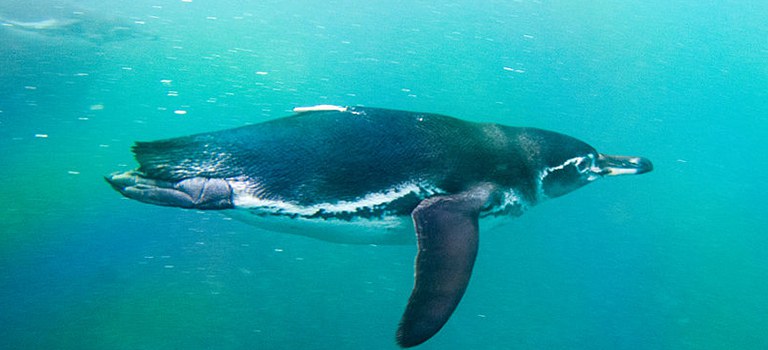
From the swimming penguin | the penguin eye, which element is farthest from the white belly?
the penguin eye

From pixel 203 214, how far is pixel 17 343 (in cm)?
170

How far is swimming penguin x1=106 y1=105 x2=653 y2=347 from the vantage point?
7.20ft

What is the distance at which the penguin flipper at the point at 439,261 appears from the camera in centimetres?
201

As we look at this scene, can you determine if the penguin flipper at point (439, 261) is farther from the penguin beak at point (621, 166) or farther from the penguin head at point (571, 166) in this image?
the penguin beak at point (621, 166)

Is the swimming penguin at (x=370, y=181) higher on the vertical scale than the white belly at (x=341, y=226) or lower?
higher

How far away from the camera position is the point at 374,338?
3797mm

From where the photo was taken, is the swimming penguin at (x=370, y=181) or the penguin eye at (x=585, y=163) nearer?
the swimming penguin at (x=370, y=181)

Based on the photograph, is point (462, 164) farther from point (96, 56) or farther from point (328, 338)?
point (96, 56)

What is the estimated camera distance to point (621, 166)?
3.02 m

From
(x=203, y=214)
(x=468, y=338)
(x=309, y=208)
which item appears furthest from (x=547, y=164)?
(x=203, y=214)

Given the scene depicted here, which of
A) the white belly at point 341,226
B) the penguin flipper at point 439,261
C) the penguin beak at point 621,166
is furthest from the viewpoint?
the penguin beak at point 621,166

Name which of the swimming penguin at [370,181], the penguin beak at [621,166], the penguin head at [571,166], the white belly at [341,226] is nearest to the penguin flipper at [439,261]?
the swimming penguin at [370,181]

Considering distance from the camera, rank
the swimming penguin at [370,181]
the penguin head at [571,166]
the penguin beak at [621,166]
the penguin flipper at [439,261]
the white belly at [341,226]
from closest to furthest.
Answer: the penguin flipper at [439,261] → the swimming penguin at [370,181] → the white belly at [341,226] → the penguin head at [571,166] → the penguin beak at [621,166]

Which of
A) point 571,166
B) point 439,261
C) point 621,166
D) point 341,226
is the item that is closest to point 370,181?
point 341,226
